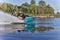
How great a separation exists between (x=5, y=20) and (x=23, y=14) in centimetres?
33

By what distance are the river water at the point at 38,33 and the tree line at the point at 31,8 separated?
135mm

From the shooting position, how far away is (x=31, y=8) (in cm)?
261

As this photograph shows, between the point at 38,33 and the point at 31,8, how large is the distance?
454 mm

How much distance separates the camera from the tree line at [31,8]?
8.54ft

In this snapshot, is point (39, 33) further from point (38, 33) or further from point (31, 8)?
point (31, 8)

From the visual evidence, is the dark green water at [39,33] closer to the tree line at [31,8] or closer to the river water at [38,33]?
the river water at [38,33]

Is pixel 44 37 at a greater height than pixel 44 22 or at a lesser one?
lesser

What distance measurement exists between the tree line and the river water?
0.44 feet

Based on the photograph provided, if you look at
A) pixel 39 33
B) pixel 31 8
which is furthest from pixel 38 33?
pixel 31 8

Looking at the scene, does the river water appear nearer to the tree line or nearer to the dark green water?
the dark green water

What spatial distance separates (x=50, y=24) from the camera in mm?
2656

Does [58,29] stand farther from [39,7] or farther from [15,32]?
[15,32]

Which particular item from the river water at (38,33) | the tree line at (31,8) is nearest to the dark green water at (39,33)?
the river water at (38,33)

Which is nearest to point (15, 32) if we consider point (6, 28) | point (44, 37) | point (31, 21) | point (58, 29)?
point (6, 28)
